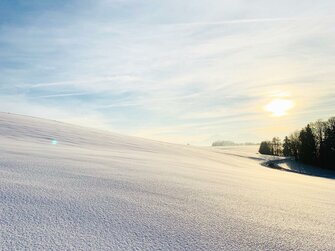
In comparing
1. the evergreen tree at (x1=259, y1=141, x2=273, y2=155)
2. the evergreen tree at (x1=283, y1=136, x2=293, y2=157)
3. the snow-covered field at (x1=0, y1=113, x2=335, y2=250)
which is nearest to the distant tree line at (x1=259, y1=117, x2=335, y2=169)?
the evergreen tree at (x1=283, y1=136, x2=293, y2=157)

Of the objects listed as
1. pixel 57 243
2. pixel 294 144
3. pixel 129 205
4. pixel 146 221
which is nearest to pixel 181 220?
pixel 146 221

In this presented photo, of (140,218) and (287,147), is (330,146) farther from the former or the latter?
(140,218)

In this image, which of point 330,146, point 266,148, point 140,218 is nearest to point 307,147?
point 330,146

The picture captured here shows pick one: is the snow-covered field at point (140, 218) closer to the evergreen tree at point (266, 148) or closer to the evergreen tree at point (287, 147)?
the evergreen tree at point (287, 147)

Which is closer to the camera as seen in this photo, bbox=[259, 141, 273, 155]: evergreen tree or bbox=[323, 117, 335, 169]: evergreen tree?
bbox=[323, 117, 335, 169]: evergreen tree

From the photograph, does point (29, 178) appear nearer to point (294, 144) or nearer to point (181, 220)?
point (181, 220)

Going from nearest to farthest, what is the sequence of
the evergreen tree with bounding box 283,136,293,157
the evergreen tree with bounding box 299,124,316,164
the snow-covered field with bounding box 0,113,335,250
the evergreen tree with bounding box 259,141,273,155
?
→ the snow-covered field with bounding box 0,113,335,250, the evergreen tree with bounding box 299,124,316,164, the evergreen tree with bounding box 283,136,293,157, the evergreen tree with bounding box 259,141,273,155

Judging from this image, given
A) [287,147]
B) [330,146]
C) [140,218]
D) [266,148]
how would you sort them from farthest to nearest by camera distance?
[266,148] < [287,147] < [330,146] < [140,218]

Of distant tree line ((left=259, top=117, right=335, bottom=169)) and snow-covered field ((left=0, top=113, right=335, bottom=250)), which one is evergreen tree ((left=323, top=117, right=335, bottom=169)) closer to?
distant tree line ((left=259, top=117, right=335, bottom=169))

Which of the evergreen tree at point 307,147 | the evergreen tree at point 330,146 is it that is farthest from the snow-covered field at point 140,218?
the evergreen tree at point 307,147

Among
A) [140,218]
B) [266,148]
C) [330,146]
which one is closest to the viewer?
[140,218]

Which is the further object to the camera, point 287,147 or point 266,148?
point 266,148

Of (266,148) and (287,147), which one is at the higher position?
(287,147)

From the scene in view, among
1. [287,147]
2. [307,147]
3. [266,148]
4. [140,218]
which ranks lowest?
[140,218]
